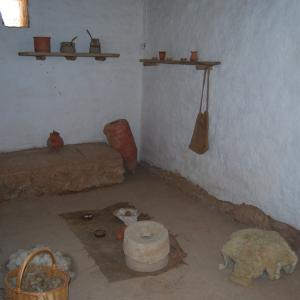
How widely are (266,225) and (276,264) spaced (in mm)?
919

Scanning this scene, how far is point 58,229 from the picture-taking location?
4.44 meters

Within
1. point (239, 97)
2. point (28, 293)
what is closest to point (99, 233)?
point (28, 293)

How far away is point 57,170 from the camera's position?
548 cm

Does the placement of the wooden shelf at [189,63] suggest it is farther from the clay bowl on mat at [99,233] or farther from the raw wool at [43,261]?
the raw wool at [43,261]

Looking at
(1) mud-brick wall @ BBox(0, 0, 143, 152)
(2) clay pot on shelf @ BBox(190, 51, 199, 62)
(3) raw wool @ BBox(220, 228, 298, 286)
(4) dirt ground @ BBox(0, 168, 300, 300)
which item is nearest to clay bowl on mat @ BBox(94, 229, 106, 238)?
(4) dirt ground @ BBox(0, 168, 300, 300)

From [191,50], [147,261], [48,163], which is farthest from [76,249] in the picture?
[191,50]

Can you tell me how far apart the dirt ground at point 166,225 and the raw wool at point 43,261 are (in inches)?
3.8

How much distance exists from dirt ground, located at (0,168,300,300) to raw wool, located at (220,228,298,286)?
92 mm

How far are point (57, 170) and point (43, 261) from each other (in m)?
2.13

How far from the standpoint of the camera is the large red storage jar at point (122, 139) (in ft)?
20.2

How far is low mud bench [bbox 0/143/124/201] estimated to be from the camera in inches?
207

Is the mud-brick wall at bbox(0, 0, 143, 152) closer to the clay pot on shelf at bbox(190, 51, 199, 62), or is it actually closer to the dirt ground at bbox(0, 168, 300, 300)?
the dirt ground at bbox(0, 168, 300, 300)

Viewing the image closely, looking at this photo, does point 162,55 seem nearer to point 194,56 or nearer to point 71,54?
point 194,56

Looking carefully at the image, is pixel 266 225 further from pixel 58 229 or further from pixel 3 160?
pixel 3 160
